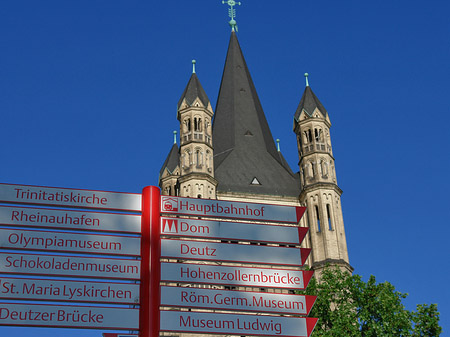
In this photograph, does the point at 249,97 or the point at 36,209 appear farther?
the point at 249,97

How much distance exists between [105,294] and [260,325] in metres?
2.87

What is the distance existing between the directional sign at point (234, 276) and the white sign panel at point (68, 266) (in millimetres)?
696

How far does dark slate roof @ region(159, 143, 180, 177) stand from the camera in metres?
57.3

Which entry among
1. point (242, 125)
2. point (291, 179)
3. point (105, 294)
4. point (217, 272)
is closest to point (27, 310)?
point (105, 294)

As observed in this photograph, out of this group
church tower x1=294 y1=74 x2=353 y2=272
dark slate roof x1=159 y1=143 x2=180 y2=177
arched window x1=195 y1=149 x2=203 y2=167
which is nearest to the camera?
church tower x1=294 y1=74 x2=353 y2=272

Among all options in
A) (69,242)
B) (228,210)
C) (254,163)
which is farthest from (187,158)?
(69,242)

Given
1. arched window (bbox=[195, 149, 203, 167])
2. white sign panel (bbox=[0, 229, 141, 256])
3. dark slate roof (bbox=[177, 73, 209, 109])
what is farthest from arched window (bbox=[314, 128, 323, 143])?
white sign panel (bbox=[0, 229, 141, 256])

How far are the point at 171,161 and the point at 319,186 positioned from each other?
49.9 ft

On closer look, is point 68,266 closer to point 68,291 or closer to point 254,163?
point 68,291

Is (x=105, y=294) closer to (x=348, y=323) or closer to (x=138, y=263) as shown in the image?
(x=138, y=263)

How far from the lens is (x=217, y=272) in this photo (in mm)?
13156

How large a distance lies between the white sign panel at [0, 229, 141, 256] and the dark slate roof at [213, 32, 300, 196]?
35.7m

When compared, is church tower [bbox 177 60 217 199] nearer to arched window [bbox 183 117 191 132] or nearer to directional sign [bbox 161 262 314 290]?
arched window [bbox 183 117 191 132]

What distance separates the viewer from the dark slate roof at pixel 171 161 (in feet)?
188
